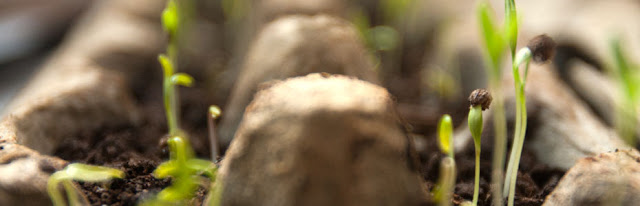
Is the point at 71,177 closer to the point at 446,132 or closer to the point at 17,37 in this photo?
the point at 446,132

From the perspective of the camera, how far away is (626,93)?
3.11 feet

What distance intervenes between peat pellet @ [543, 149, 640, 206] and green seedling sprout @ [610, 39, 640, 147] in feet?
0.58

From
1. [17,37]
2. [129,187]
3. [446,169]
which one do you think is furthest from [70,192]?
[17,37]

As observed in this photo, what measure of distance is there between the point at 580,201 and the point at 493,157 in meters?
0.34

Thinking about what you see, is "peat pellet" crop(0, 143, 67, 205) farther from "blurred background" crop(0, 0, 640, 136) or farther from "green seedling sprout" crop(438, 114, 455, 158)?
"blurred background" crop(0, 0, 640, 136)

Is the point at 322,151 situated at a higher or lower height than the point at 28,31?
lower

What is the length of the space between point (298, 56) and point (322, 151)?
1.61ft

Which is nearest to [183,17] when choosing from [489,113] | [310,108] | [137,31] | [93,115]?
[137,31]

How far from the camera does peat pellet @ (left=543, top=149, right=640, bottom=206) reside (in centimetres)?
73

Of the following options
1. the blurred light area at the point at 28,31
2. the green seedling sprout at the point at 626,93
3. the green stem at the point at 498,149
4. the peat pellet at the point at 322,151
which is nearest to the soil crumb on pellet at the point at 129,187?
the peat pellet at the point at 322,151

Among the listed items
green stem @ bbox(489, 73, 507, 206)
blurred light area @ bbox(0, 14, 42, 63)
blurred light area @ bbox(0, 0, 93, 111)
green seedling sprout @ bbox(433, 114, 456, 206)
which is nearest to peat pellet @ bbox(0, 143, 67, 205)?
green seedling sprout @ bbox(433, 114, 456, 206)

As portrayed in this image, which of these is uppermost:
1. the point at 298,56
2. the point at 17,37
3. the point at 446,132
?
the point at 17,37

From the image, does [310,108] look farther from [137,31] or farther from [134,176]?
[137,31]

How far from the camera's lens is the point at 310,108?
24.0 inches
